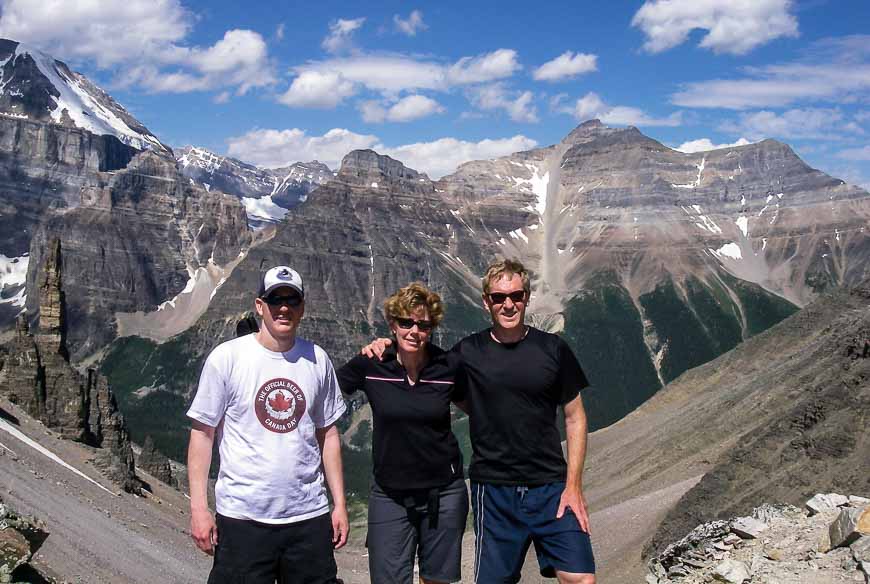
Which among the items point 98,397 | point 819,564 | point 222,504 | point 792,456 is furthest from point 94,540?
point 98,397

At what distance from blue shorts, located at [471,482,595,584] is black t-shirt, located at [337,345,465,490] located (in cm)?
71

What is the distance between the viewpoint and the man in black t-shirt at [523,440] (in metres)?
11.1

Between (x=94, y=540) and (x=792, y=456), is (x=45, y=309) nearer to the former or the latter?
(x=94, y=540)

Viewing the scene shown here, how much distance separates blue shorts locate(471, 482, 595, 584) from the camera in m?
11.2

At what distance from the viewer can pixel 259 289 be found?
35.8 feet

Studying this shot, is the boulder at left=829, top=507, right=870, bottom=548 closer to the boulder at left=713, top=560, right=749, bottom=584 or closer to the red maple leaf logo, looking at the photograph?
the boulder at left=713, top=560, right=749, bottom=584

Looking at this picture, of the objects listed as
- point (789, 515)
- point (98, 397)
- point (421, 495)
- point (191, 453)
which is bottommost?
point (98, 397)

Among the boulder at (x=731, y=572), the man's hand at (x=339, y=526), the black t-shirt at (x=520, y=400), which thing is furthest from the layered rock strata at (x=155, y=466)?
the black t-shirt at (x=520, y=400)

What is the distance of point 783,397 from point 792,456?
70.0 feet

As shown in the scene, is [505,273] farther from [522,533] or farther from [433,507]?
[522,533]

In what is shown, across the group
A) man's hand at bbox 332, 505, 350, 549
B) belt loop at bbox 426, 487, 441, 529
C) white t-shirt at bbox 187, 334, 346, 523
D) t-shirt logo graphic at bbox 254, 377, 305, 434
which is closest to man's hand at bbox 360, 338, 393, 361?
white t-shirt at bbox 187, 334, 346, 523

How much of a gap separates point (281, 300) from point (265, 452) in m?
1.82

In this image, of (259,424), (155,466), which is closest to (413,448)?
(259,424)

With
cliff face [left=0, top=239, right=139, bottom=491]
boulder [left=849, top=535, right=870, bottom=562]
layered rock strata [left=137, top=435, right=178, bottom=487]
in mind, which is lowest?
layered rock strata [left=137, top=435, right=178, bottom=487]
